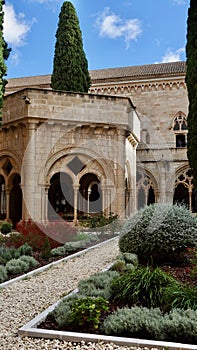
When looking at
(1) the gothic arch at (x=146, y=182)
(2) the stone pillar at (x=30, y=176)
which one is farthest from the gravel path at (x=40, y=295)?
(1) the gothic arch at (x=146, y=182)

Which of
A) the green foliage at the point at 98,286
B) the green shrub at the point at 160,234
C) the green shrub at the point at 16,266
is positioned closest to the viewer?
the green foliage at the point at 98,286

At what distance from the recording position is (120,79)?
1027 inches

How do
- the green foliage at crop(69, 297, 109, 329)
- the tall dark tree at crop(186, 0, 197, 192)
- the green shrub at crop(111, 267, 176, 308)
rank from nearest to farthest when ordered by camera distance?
1. the green foliage at crop(69, 297, 109, 329)
2. the green shrub at crop(111, 267, 176, 308)
3. the tall dark tree at crop(186, 0, 197, 192)

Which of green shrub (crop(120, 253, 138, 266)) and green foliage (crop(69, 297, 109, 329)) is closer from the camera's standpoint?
green foliage (crop(69, 297, 109, 329))

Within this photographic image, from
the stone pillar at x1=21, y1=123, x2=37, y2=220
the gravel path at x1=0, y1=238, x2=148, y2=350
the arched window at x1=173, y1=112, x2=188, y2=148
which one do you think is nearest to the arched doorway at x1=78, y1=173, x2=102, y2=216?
the stone pillar at x1=21, y1=123, x2=37, y2=220

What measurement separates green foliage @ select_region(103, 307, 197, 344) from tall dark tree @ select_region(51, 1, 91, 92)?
14.9 m

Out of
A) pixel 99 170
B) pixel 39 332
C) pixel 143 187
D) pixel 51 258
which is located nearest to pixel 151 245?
pixel 51 258

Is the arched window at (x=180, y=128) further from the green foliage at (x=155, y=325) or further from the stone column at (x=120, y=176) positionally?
the green foliage at (x=155, y=325)

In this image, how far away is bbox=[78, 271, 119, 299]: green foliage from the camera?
5273 millimetres

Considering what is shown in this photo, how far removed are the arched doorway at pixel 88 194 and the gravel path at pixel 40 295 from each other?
930cm

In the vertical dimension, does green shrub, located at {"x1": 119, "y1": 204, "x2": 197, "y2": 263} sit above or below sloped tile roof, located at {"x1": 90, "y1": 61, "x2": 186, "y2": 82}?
below

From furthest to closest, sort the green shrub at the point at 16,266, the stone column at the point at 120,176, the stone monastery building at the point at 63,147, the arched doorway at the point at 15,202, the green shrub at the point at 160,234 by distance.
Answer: the arched doorway at the point at 15,202 < the stone column at the point at 120,176 < the stone monastery building at the point at 63,147 < the green shrub at the point at 160,234 < the green shrub at the point at 16,266

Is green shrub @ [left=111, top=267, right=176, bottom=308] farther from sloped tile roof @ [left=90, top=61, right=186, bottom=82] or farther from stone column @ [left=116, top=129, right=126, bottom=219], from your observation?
sloped tile roof @ [left=90, top=61, right=186, bottom=82]

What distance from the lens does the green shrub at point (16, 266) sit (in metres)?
7.62
